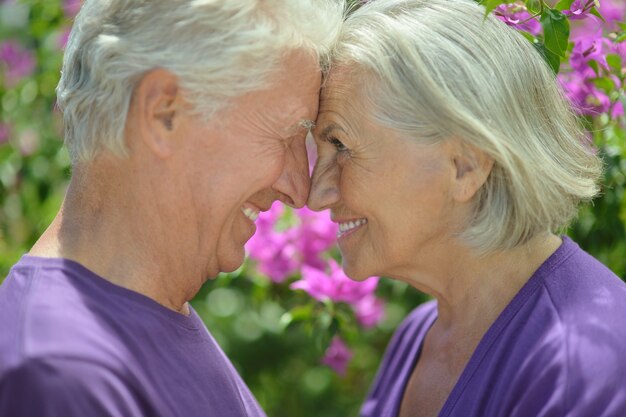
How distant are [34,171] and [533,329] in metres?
2.57

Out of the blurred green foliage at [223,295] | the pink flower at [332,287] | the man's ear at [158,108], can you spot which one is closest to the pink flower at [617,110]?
the pink flower at [332,287]

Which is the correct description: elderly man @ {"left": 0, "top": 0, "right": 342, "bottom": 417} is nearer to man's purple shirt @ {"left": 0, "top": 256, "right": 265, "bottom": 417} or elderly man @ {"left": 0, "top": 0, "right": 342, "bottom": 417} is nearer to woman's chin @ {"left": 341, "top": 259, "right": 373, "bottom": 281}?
man's purple shirt @ {"left": 0, "top": 256, "right": 265, "bottom": 417}

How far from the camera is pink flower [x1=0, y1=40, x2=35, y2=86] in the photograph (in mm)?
4688

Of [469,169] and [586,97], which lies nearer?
[469,169]

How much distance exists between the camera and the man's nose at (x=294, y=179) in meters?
2.62

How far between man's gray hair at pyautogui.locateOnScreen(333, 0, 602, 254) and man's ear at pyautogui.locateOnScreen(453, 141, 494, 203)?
39 millimetres

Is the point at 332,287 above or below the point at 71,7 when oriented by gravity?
below

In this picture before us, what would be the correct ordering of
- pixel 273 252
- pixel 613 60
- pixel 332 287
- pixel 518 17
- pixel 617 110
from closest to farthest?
1. pixel 518 17
2. pixel 613 60
3. pixel 617 110
4. pixel 332 287
5. pixel 273 252

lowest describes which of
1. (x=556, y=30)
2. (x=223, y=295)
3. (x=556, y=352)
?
(x=223, y=295)

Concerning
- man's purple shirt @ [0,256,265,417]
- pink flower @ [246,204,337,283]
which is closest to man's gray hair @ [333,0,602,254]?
man's purple shirt @ [0,256,265,417]

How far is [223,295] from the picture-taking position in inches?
184

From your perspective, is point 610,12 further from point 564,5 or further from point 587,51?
point 564,5

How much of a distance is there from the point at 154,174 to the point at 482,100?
2.80ft

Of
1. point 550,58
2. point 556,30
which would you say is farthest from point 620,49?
point 556,30
